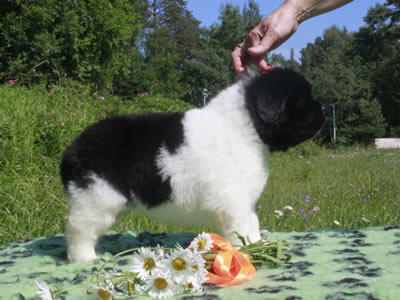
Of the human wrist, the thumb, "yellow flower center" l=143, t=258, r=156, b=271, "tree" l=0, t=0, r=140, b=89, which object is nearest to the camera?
"yellow flower center" l=143, t=258, r=156, b=271

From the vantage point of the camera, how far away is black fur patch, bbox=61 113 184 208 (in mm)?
2576

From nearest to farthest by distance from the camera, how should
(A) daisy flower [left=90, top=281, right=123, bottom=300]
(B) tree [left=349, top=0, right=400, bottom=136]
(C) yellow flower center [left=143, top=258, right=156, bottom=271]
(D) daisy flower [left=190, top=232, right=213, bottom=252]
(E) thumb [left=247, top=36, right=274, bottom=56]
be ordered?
(A) daisy flower [left=90, top=281, right=123, bottom=300], (C) yellow flower center [left=143, top=258, right=156, bottom=271], (D) daisy flower [left=190, top=232, right=213, bottom=252], (E) thumb [left=247, top=36, right=274, bottom=56], (B) tree [left=349, top=0, right=400, bottom=136]

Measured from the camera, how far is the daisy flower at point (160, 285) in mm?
1920

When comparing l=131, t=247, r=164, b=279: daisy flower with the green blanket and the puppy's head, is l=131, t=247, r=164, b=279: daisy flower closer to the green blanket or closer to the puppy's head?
the green blanket

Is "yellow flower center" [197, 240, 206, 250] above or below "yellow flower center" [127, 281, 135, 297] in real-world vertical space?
above

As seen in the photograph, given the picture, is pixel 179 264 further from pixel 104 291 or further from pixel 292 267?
pixel 292 267

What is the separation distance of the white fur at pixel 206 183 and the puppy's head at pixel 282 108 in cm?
8

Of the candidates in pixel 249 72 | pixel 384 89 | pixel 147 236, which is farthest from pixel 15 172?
pixel 384 89

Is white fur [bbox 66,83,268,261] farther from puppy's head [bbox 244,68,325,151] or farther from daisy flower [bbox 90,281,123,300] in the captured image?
daisy flower [bbox 90,281,123,300]

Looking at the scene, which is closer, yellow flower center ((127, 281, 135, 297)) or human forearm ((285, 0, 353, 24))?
yellow flower center ((127, 281, 135, 297))

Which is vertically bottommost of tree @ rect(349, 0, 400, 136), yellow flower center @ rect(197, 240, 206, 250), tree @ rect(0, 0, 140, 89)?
yellow flower center @ rect(197, 240, 206, 250)

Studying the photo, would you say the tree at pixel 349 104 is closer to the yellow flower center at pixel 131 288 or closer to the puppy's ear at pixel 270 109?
the puppy's ear at pixel 270 109

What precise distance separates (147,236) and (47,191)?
6.00 feet

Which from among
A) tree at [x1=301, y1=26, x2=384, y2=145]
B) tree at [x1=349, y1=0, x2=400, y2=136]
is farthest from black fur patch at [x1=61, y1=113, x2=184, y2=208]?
tree at [x1=349, y1=0, x2=400, y2=136]
